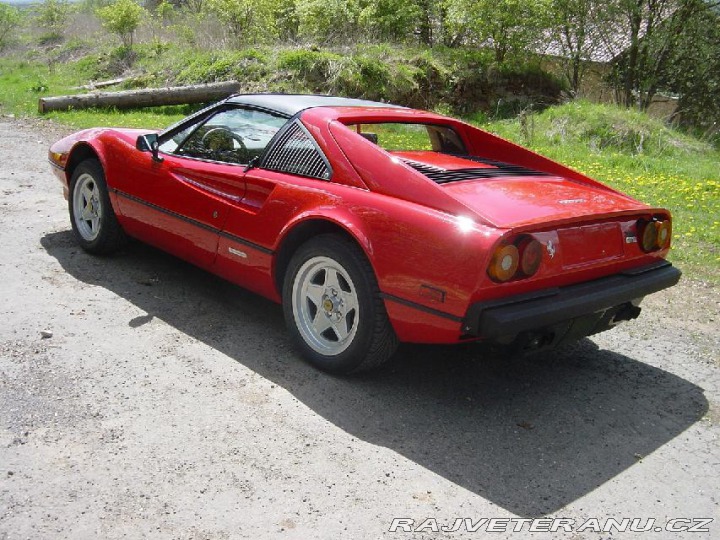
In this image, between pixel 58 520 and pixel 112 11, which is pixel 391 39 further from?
pixel 58 520

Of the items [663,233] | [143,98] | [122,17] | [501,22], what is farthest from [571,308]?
[122,17]

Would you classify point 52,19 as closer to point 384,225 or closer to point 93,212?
point 93,212

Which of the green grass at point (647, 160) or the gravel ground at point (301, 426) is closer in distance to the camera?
the gravel ground at point (301, 426)

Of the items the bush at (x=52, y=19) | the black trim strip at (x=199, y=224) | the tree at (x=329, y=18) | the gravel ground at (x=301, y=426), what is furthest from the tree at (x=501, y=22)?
the black trim strip at (x=199, y=224)

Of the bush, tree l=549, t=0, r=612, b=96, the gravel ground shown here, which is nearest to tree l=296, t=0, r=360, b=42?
tree l=549, t=0, r=612, b=96

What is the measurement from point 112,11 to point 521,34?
1035cm

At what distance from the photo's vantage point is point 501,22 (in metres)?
18.5

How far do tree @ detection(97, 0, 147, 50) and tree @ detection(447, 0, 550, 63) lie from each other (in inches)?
317

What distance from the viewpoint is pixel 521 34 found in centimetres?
1872

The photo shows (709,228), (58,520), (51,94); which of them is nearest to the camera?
(58,520)

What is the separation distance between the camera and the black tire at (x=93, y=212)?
219 inches

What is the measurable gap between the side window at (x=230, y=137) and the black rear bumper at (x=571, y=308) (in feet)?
6.18

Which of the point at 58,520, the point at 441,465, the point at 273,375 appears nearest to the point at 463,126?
the point at 273,375

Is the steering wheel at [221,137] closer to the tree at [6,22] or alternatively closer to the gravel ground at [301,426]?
the gravel ground at [301,426]
